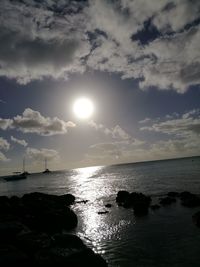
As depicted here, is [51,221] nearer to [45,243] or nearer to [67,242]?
[45,243]

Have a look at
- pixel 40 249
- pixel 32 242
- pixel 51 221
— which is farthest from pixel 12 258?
pixel 51 221

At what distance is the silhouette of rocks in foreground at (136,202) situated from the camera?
103 ft

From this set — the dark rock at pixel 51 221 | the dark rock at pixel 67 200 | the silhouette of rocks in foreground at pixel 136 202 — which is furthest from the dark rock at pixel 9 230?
the dark rock at pixel 67 200

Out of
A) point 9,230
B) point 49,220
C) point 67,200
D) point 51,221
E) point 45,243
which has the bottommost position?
point 67,200

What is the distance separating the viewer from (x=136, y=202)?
3456 centimetres

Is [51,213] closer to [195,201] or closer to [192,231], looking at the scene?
[192,231]

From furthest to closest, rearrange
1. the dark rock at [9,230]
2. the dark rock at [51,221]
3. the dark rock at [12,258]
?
1. the dark rock at [51,221]
2. the dark rock at [9,230]
3. the dark rock at [12,258]

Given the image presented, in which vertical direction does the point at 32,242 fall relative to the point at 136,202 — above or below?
above

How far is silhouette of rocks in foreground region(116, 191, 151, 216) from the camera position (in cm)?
3145

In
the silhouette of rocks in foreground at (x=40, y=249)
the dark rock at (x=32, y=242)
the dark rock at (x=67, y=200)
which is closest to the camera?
the silhouette of rocks in foreground at (x=40, y=249)

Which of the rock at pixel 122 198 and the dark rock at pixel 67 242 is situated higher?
the dark rock at pixel 67 242

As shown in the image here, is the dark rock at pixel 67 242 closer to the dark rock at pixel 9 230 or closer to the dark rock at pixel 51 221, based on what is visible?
the dark rock at pixel 9 230

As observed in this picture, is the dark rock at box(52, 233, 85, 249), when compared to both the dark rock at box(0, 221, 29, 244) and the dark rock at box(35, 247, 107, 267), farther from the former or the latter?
the dark rock at box(0, 221, 29, 244)

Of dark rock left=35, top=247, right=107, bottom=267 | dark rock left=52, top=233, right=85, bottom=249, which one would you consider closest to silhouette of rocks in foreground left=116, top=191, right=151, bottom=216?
dark rock left=52, top=233, right=85, bottom=249
